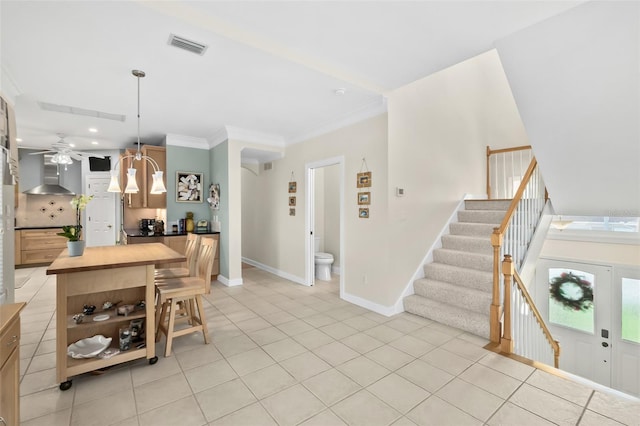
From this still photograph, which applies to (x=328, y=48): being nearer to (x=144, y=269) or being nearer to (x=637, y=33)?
(x=637, y=33)

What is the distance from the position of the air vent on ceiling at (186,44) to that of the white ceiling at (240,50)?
0.05 metres

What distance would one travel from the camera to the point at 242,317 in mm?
3641

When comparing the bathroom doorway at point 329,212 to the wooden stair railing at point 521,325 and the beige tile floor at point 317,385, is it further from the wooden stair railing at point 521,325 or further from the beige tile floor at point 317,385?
the wooden stair railing at point 521,325

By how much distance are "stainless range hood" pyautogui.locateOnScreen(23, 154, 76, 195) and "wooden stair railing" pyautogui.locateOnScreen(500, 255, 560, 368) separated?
879 centimetres

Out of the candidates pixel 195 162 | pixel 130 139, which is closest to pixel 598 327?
pixel 195 162

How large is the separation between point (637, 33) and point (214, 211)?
573cm

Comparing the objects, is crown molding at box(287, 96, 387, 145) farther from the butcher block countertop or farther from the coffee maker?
the coffee maker

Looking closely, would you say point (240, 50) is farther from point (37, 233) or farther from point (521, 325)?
point (37, 233)

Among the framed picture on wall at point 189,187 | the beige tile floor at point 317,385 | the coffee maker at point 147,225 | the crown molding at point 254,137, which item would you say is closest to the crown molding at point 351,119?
the crown molding at point 254,137

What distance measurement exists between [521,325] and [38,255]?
896 centimetres

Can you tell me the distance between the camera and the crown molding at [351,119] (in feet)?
12.2

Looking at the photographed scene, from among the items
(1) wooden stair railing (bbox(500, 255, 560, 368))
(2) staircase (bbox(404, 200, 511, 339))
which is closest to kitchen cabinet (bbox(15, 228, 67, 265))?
(2) staircase (bbox(404, 200, 511, 339))

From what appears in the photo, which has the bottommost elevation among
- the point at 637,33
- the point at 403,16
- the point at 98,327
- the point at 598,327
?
the point at 598,327

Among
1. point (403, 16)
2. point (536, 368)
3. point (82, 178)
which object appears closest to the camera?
point (403, 16)
